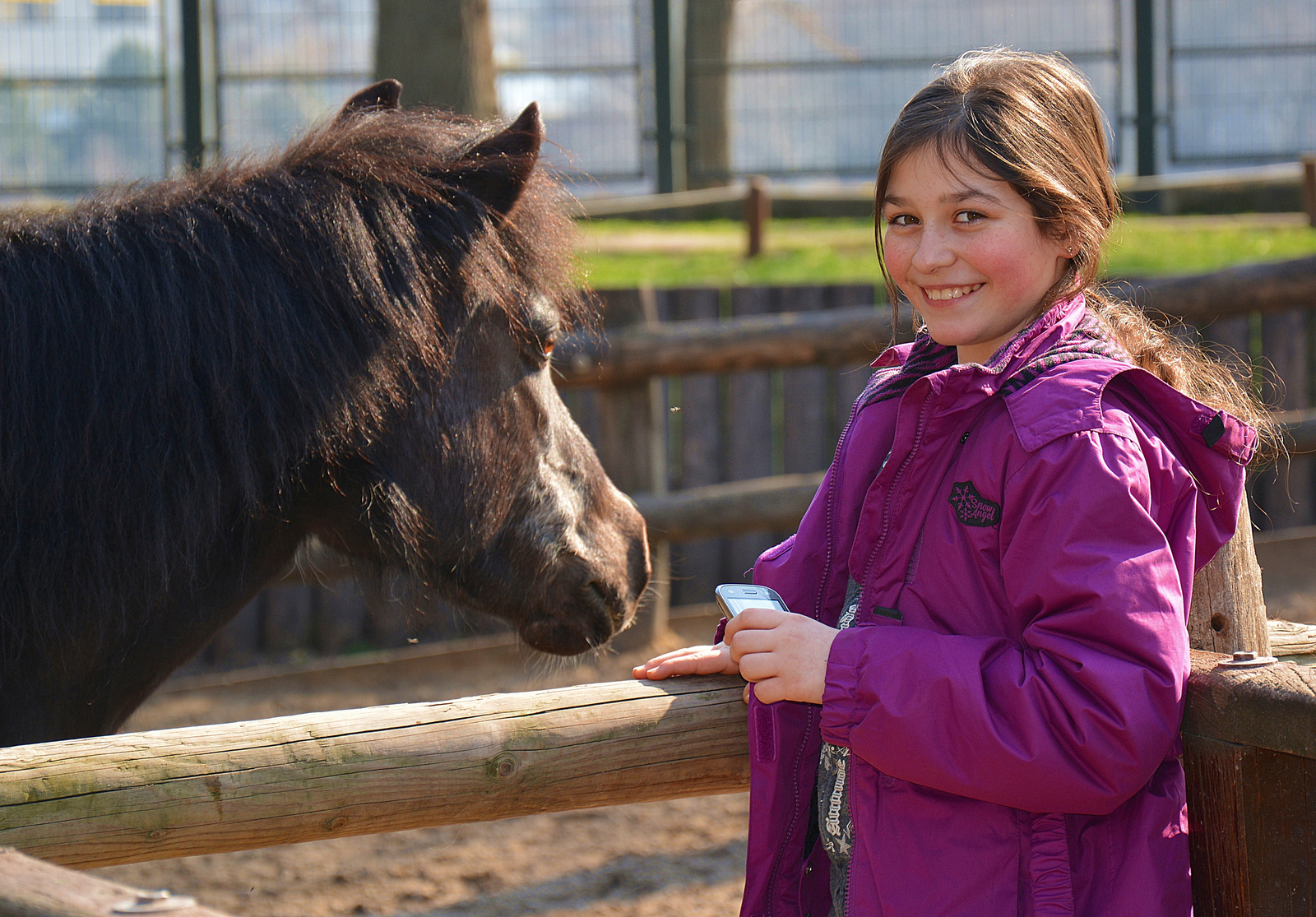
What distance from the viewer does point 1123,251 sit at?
9.40 metres

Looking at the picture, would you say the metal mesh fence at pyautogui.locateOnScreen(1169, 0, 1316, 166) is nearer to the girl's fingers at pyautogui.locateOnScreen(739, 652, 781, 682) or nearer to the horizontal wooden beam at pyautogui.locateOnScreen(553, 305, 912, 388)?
the horizontal wooden beam at pyautogui.locateOnScreen(553, 305, 912, 388)

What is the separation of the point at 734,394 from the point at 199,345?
482 centimetres

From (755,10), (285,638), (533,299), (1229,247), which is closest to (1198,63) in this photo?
(1229,247)

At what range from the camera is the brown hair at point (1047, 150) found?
155cm

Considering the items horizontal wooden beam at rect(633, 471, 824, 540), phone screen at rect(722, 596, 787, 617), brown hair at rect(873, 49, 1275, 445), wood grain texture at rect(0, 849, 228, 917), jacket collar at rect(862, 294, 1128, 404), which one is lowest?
horizontal wooden beam at rect(633, 471, 824, 540)

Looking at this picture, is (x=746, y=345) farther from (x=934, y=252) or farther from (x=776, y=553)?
(x=934, y=252)

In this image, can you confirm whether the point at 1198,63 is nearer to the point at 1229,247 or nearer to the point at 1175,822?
the point at 1229,247

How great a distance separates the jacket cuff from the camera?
4.53 feet

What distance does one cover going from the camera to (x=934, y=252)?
158cm

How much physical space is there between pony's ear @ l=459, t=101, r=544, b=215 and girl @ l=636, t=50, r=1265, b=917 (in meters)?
0.80

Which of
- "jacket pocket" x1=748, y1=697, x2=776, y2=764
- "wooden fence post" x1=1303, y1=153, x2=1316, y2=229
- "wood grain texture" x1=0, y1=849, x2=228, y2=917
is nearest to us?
"wood grain texture" x1=0, y1=849, x2=228, y2=917

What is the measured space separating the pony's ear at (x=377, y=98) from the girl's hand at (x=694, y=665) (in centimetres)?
140

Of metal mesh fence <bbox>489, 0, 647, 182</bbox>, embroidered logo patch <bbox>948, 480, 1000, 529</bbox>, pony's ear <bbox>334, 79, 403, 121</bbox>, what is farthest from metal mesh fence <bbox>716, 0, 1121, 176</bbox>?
embroidered logo patch <bbox>948, 480, 1000, 529</bbox>

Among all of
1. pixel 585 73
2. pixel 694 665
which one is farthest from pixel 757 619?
pixel 585 73
